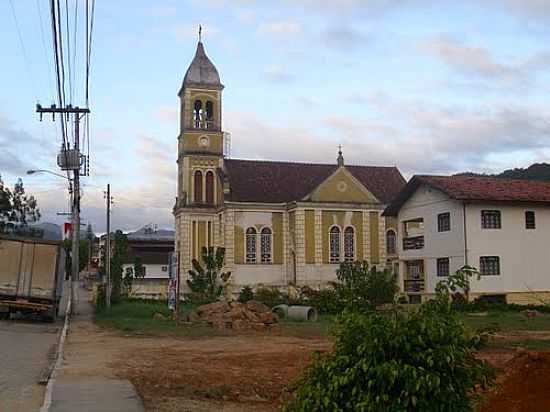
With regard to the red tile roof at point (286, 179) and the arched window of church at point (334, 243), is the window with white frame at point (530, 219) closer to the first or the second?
the arched window of church at point (334, 243)

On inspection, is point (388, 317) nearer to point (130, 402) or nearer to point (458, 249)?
point (130, 402)

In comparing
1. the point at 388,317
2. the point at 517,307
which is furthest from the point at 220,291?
the point at 388,317

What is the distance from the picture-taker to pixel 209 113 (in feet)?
217

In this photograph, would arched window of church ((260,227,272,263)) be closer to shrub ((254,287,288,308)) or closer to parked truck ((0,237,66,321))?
shrub ((254,287,288,308))

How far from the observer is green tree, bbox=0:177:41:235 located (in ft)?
194

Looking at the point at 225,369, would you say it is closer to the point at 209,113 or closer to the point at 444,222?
the point at 444,222

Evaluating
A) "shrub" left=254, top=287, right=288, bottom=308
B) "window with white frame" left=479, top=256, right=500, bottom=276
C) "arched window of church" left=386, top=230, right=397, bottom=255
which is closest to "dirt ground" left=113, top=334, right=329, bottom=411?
"window with white frame" left=479, top=256, right=500, bottom=276

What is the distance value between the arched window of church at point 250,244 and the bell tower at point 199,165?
336 cm

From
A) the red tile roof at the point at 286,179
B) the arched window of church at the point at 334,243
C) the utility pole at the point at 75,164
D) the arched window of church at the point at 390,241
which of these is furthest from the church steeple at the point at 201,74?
the utility pole at the point at 75,164

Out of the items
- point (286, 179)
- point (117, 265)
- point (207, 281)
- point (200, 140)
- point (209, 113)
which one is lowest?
point (207, 281)

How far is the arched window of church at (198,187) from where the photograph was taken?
213 feet

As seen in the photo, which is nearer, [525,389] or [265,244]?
[525,389]

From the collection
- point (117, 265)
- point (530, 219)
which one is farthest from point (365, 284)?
point (117, 265)

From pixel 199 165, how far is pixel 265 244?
8.93 m
